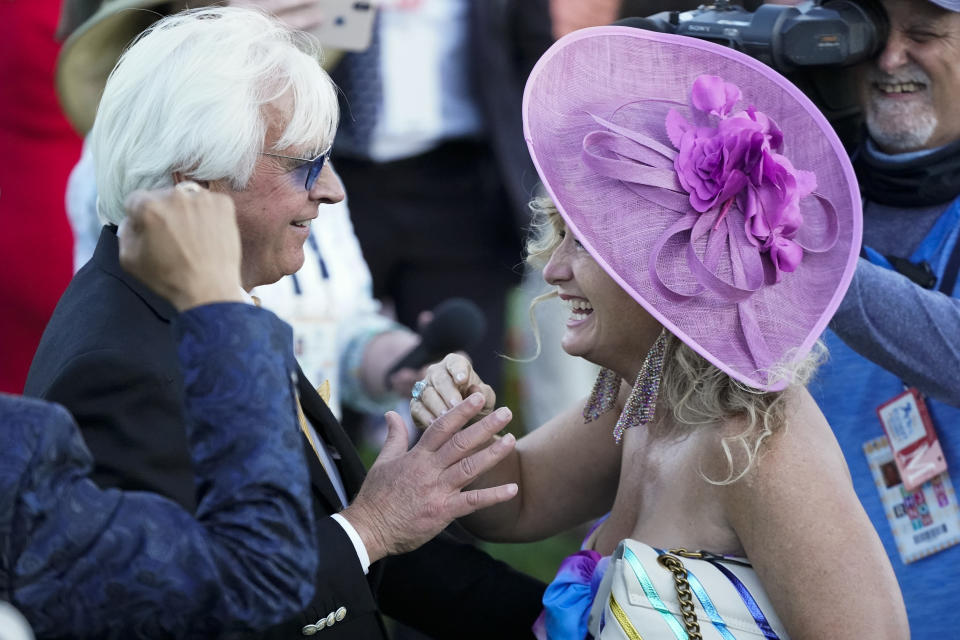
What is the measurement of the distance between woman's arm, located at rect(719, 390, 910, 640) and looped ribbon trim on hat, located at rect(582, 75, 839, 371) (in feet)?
0.61

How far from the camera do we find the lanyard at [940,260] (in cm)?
270

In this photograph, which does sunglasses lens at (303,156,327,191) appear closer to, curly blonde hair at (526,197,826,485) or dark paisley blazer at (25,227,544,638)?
dark paisley blazer at (25,227,544,638)

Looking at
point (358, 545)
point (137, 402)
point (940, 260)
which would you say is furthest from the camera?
point (940, 260)

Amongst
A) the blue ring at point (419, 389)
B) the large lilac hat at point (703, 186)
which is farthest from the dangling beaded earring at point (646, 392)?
the blue ring at point (419, 389)

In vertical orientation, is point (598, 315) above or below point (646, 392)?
above

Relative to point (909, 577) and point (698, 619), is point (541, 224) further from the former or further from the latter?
point (909, 577)

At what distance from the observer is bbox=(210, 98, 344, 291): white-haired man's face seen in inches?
84.3

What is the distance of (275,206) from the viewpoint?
2191mm

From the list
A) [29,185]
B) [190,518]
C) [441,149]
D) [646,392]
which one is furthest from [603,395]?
[441,149]

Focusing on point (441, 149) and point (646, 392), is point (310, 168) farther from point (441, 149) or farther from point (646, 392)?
point (441, 149)

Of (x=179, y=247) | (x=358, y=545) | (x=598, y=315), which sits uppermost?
(x=179, y=247)

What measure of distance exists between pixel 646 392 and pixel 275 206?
0.76m

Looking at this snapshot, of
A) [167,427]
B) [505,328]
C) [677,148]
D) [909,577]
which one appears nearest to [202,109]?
[167,427]

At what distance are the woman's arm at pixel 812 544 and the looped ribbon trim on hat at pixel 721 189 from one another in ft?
0.61
